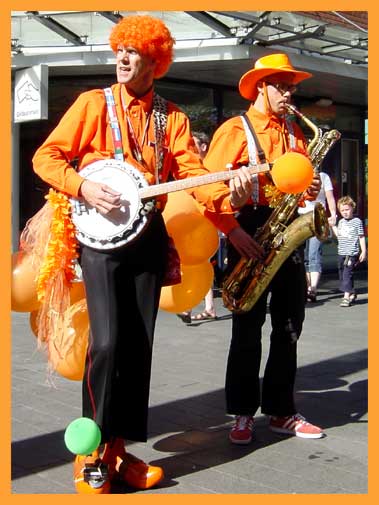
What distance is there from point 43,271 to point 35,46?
7.19 m

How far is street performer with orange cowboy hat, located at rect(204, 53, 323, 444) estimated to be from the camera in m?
4.01

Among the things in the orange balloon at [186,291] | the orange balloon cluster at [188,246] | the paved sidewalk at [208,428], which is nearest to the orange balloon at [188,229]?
the orange balloon cluster at [188,246]

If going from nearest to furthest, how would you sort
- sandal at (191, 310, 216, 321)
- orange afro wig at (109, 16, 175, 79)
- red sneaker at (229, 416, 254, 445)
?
orange afro wig at (109, 16, 175, 79)
red sneaker at (229, 416, 254, 445)
sandal at (191, 310, 216, 321)

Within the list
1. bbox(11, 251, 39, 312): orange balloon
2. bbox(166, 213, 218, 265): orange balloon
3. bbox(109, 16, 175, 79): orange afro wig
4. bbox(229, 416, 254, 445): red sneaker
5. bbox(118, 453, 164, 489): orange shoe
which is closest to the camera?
bbox(109, 16, 175, 79): orange afro wig

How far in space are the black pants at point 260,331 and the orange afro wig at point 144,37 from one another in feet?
3.53

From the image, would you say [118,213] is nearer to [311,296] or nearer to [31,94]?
[31,94]

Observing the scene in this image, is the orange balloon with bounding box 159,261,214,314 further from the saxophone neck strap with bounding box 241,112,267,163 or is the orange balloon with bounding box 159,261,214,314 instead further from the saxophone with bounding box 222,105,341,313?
the saxophone neck strap with bounding box 241,112,267,163

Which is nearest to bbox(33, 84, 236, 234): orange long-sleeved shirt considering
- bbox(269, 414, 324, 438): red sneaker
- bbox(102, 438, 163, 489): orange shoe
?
bbox(102, 438, 163, 489): orange shoe

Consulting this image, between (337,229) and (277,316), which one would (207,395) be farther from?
(337,229)

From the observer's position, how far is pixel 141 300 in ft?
11.2

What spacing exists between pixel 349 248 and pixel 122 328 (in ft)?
22.8

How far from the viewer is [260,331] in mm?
4215

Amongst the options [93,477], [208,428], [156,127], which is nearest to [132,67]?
[156,127]

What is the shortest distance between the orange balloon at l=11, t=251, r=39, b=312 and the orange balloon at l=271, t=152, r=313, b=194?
1213 mm
